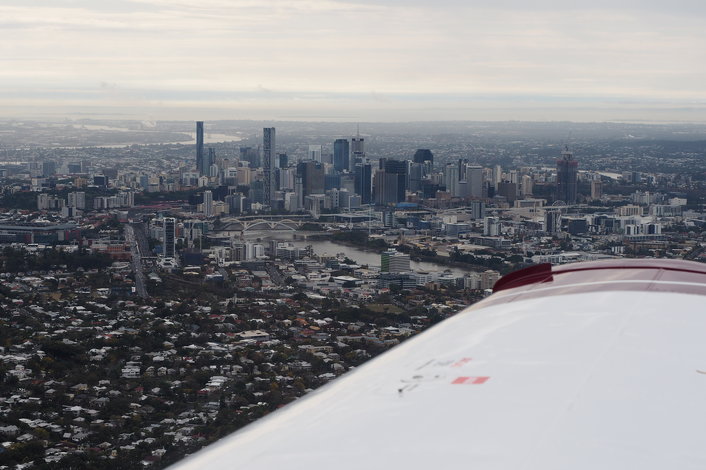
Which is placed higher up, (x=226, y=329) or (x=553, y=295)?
(x=553, y=295)

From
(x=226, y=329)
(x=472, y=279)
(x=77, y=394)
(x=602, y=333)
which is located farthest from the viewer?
(x=472, y=279)

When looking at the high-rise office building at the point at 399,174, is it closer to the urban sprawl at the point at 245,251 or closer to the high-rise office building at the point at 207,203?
the urban sprawl at the point at 245,251

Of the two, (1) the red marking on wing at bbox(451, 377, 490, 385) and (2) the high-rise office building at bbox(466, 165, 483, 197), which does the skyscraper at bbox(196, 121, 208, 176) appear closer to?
(2) the high-rise office building at bbox(466, 165, 483, 197)

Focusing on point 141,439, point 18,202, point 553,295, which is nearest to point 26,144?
point 18,202

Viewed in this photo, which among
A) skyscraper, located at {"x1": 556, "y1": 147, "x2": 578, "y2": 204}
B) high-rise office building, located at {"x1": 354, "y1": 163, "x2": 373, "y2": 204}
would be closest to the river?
high-rise office building, located at {"x1": 354, "y1": 163, "x2": 373, "y2": 204}

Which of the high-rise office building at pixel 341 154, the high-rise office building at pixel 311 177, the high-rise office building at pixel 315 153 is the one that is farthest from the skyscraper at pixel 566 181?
the high-rise office building at pixel 315 153

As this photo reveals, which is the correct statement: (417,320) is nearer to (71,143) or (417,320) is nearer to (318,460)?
(318,460)
